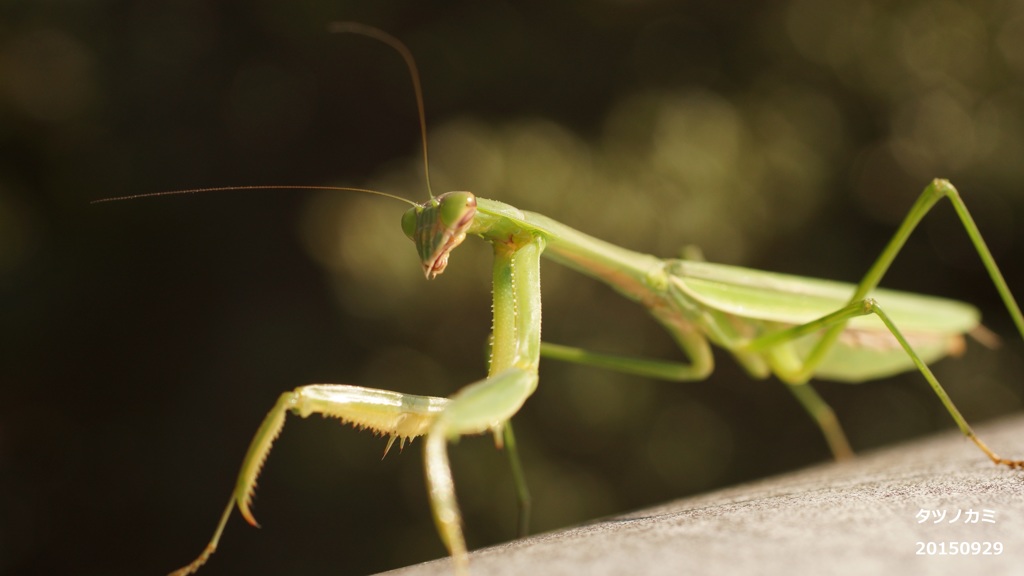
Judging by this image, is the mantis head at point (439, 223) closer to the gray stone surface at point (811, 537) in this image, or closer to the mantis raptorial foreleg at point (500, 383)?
the mantis raptorial foreleg at point (500, 383)

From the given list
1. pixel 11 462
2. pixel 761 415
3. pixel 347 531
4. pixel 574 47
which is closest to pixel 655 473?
pixel 761 415

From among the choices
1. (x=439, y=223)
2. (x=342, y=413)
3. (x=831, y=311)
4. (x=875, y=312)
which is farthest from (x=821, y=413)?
(x=342, y=413)

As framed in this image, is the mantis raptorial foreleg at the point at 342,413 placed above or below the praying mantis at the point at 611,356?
below

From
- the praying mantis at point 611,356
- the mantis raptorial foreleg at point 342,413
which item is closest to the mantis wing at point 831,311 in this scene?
the praying mantis at point 611,356

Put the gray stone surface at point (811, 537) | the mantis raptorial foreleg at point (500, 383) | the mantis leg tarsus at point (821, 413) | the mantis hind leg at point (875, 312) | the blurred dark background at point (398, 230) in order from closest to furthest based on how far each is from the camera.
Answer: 1. the gray stone surface at point (811, 537)
2. the mantis raptorial foreleg at point (500, 383)
3. the mantis hind leg at point (875, 312)
4. the mantis leg tarsus at point (821, 413)
5. the blurred dark background at point (398, 230)

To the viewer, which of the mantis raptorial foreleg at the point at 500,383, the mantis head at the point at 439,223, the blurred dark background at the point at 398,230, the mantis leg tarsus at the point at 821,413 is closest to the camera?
the mantis raptorial foreleg at the point at 500,383

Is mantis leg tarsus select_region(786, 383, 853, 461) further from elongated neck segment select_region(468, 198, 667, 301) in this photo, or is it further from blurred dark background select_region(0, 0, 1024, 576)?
elongated neck segment select_region(468, 198, 667, 301)
